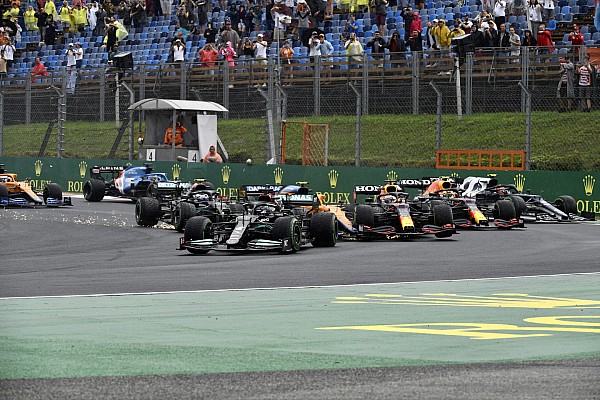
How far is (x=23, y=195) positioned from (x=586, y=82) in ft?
41.9

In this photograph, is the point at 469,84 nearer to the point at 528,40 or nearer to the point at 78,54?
the point at 528,40

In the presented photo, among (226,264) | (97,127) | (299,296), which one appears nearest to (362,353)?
(299,296)

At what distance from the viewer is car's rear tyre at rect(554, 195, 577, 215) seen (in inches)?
930

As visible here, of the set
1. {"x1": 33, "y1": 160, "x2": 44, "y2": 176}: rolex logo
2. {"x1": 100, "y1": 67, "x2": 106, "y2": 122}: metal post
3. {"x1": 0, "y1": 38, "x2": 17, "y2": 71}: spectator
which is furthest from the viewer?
{"x1": 0, "y1": 38, "x2": 17, "y2": 71}: spectator

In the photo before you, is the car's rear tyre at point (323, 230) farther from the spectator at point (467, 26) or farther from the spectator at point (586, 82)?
the spectator at point (467, 26)

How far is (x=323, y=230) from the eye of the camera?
17812 millimetres

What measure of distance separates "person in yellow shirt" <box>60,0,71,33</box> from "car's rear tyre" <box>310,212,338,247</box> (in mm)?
26096

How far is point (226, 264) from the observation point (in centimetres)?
1503

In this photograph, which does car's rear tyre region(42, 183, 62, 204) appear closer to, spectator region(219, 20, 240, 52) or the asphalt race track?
the asphalt race track

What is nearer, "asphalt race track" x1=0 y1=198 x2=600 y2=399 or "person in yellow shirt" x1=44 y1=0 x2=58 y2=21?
"asphalt race track" x1=0 y1=198 x2=600 y2=399

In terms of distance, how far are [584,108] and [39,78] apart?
53.9 ft

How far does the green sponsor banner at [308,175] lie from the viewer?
24.8 meters

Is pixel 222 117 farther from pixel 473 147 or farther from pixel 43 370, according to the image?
pixel 43 370

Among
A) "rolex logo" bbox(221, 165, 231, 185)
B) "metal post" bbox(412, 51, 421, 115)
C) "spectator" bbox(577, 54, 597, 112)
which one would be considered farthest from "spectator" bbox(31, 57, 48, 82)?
→ "spectator" bbox(577, 54, 597, 112)
